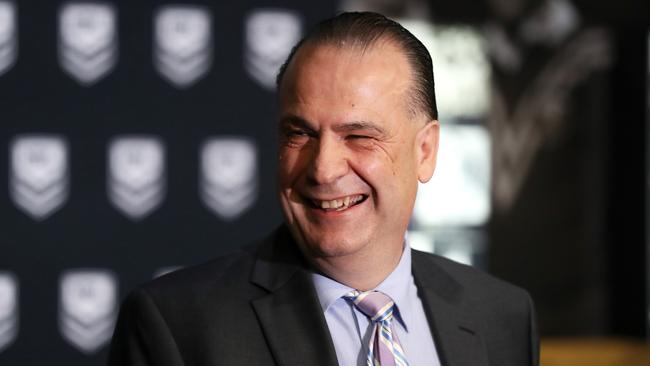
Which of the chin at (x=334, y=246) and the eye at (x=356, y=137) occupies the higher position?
the eye at (x=356, y=137)

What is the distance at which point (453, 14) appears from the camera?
3.98m

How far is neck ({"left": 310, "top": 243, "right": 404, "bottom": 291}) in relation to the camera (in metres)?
1.43

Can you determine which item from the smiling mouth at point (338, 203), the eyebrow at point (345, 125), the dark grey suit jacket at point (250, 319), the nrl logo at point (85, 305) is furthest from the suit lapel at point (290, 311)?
the nrl logo at point (85, 305)

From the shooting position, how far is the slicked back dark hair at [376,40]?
4.54 ft

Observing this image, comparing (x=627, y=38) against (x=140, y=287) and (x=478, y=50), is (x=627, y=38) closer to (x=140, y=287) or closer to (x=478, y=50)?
(x=478, y=50)

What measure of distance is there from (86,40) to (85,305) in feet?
2.63

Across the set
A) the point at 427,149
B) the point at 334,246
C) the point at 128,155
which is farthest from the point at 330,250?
the point at 128,155

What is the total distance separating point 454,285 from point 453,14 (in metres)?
2.52

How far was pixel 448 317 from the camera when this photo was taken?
154 centimetres

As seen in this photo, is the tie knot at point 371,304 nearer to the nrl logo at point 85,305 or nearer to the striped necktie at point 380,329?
the striped necktie at point 380,329

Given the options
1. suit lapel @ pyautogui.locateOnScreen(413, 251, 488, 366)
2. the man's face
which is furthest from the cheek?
suit lapel @ pyautogui.locateOnScreen(413, 251, 488, 366)

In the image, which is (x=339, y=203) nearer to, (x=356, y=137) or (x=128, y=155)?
(x=356, y=137)

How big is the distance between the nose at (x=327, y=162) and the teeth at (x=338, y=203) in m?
0.04

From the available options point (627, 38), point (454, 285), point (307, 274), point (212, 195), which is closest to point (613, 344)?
point (627, 38)
